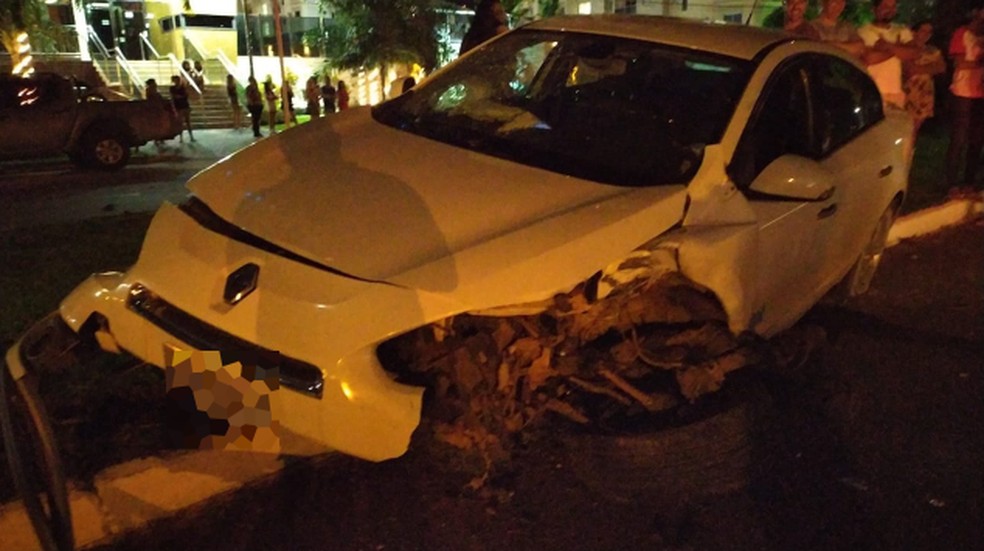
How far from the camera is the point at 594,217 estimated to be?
2.90 meters

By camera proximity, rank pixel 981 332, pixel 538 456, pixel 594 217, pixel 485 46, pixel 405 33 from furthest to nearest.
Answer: pixel 405 33, pixel 981 332, pixel 485 46, pixel 538 456, pixel 594 217

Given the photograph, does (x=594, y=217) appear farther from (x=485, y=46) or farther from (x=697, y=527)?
(x=485, y=46)

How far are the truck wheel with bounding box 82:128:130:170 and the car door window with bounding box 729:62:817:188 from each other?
38.7ft

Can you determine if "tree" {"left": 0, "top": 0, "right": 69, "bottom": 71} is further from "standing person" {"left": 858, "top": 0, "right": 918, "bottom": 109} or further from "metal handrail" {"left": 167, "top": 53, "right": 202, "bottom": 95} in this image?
"standing person" {"left": 858, "top": 0, "right": 918, "bottom": 109}

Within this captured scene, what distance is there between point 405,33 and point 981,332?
19339 mm

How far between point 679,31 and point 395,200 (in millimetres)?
1911

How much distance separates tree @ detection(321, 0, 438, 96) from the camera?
22172mm

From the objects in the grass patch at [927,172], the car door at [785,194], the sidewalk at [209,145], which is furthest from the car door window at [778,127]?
the sidewalk at [209,145]

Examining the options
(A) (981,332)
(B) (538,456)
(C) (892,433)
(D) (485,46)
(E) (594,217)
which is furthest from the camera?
(A) (981,332)

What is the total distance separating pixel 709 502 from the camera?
3.18 meters

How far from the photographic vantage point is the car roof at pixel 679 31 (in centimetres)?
391

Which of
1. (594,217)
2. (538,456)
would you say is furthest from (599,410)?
(594,217)

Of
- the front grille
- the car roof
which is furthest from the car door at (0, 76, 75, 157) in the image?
the front grille

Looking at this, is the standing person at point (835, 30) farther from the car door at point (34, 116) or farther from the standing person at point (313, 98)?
the standing person at point (313, 98)
